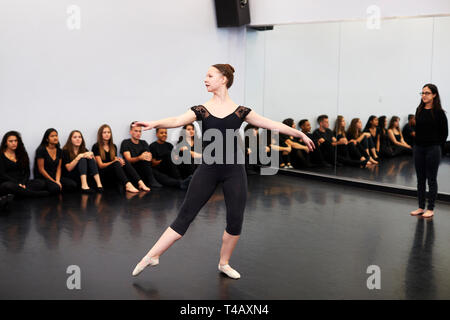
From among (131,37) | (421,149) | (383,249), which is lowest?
(383,249)

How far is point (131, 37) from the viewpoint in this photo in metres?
8.01

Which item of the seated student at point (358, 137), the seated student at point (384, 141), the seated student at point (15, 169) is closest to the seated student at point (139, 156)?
the seated student at point (15, 169)

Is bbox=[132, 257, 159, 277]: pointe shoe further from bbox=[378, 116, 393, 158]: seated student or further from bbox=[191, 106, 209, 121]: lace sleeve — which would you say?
bbox=[378, 116, 393, 158]: seated student

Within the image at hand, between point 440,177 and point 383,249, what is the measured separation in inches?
117

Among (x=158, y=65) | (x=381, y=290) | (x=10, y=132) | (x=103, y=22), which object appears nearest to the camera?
(x=381, y=290)

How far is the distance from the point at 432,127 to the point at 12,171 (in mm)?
4879

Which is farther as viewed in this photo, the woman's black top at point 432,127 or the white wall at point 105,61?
the white wall at point 105,61

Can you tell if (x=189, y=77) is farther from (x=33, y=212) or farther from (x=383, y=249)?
(x=383, y=249)

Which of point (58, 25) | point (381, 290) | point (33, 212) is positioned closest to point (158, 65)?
point (58, 25)

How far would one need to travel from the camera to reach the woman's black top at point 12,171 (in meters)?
6.39

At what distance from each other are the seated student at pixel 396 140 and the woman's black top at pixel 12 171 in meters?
5.03

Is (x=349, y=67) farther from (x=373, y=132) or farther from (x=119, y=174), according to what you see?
(x=119, y=174)

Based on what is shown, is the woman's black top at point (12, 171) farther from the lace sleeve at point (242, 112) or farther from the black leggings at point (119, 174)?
the lace sleeve at point (242, 112)
